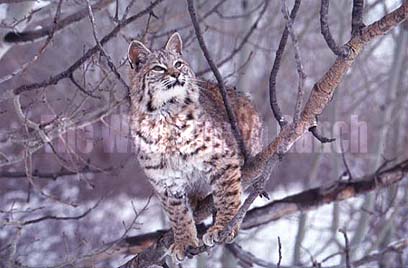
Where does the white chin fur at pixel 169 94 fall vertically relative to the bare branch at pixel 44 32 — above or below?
below

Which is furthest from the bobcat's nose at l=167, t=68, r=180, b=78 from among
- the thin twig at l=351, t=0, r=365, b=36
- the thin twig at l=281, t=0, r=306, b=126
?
the thin twig at l=351, t=0, r=365, b=36

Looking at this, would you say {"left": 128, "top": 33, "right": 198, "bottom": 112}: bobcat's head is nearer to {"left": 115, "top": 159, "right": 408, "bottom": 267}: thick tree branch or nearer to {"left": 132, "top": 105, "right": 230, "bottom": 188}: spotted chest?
{"left": 132, "top": 105, "right": 230, "bottom": 188}: spotted chest

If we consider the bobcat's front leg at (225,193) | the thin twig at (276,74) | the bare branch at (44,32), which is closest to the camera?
the thin twig at (276,74)

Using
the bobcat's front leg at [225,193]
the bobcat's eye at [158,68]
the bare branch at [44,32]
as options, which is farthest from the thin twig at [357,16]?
the bare branch at [44,32]

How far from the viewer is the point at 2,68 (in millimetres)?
7414

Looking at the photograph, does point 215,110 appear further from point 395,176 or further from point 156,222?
point 156,222

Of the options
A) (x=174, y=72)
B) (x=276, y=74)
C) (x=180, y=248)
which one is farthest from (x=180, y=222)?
(x=276, y=74)

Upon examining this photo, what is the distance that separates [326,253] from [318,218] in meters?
0.58

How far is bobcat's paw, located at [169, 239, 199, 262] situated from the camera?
3869 millimetres

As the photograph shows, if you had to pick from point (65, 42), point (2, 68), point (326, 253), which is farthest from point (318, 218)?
point (2, 68)

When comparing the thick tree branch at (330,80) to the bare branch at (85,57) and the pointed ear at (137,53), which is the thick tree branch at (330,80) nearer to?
the pointed ear at (137,53)

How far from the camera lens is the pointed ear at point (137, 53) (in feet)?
13.0

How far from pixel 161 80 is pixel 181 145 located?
1.08 feet

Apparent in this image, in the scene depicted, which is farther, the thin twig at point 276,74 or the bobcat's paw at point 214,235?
the bobcat's paw at point 214,235
